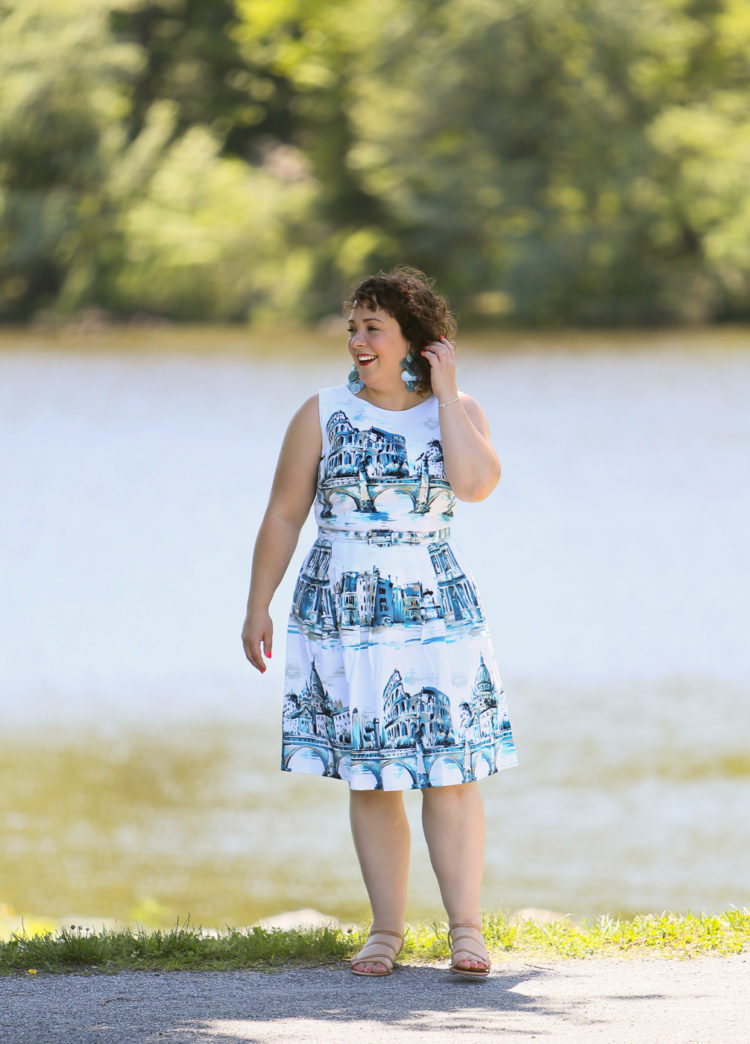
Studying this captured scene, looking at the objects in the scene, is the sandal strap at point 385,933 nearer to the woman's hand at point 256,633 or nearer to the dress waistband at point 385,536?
the woman's hand at point 256,633

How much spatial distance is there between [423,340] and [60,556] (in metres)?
15.8

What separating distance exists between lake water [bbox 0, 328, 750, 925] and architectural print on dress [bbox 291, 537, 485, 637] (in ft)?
12.0

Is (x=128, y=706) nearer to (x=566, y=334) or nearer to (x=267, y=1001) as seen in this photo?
(x=267, y=1001)

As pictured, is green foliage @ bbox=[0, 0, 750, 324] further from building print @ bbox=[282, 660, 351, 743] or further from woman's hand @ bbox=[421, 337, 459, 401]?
building print @ bbox=[282, 660, 351, 743]

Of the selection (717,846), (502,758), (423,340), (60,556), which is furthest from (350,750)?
(60,556)

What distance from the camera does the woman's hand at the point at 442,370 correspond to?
12.5ft

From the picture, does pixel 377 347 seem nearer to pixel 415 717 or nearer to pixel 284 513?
pixel 284 513

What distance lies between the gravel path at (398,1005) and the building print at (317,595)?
95 centimetres

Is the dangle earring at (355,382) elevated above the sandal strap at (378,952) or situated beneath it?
elevated above

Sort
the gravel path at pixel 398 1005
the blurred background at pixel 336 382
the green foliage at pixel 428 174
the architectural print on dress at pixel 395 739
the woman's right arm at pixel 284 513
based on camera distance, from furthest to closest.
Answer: the green foliage at pixel 428 174
the blurred background at pixel 336 382
the woman's right arm at pixel 284 513
the architectural print on dress at pixel 395 739
the gravel path at pixel 398 1005

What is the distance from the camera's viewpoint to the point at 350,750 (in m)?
3.73

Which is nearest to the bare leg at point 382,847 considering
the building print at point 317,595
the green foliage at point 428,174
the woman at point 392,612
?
the woman at point 392,612

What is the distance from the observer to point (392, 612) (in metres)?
3.75

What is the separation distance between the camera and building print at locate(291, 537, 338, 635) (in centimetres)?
379
